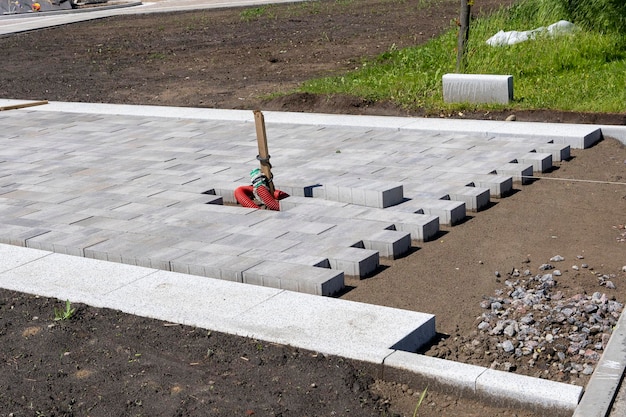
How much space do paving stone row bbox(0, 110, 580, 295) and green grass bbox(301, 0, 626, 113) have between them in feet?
5.43

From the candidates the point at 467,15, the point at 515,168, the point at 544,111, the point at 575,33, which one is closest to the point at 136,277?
the point at 515,168

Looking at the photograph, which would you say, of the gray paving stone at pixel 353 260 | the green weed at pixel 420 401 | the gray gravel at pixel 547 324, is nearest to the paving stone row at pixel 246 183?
the gray paving stone at pixel 353 260

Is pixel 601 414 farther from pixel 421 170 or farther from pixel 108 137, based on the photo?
pixel 108 137

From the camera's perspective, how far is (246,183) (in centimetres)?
806

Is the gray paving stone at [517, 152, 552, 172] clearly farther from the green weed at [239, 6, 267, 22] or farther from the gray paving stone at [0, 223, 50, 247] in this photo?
the green weed at [239, 6, 267, 22]

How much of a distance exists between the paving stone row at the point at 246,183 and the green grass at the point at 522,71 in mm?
1654

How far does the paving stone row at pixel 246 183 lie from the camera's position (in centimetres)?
617

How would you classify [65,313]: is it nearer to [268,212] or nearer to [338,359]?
[338,359]

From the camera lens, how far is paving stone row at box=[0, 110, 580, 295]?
20.2 ft

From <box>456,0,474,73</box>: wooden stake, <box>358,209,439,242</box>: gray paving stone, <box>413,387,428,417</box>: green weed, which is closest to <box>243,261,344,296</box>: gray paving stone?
<box>358,209,439,242</box>: gray paving stone

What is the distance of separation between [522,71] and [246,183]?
19.8ft

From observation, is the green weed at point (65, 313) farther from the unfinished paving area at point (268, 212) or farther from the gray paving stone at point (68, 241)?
the gray paving stone at point (68, 241)

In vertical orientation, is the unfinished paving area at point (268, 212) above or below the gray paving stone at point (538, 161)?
above

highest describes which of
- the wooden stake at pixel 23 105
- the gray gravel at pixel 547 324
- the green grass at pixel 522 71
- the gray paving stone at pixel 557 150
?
the green grass at pixel 522 71
